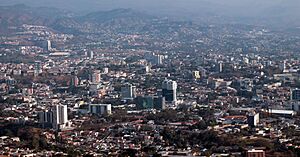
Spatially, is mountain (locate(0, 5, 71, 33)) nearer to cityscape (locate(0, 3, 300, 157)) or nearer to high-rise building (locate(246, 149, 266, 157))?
cityscape (locate(0, 3, 300, 157))

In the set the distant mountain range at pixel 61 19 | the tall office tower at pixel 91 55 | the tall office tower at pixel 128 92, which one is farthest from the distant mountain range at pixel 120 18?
the tall office tower at pixel 128 92

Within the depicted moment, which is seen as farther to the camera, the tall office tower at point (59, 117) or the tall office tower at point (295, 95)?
the tall office tower at point (295, 95)

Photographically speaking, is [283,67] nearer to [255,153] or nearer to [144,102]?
[144,102]

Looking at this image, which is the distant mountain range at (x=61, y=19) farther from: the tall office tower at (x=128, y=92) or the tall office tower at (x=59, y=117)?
the tall office tower at (x=59, y=117)

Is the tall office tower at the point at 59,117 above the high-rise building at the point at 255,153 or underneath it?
underneath

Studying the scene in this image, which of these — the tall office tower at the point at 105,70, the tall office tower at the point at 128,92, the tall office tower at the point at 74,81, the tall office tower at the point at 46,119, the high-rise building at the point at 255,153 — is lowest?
the tall office tower at the point at 105,70

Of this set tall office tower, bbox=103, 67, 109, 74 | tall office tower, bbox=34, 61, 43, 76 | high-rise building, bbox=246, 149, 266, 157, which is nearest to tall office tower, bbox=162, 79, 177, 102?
tall office tower, bbox=103, 67, 109, 74
